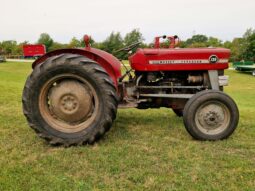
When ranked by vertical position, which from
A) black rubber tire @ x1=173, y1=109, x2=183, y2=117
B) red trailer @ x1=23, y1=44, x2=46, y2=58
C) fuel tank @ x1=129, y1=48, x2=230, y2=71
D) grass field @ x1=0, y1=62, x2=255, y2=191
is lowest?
grass field @ x1=0, y1=62, x2=255, y2=191

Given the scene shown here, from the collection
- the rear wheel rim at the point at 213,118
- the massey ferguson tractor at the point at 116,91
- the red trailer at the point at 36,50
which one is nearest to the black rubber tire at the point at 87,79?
the massey ferguson tractor at the point at 116,91

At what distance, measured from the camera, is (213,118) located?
4.43 metres

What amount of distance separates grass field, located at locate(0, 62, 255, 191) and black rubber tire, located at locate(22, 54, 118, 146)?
6.4 inches

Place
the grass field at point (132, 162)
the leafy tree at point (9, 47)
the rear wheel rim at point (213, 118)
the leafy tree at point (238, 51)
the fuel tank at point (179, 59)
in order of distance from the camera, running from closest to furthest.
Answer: the grass field at point (132, 162) < the rear wheel rim at point (213, 118) < the fuel tank at point (179, 59) < the leafy tree at point (238, 51) < the leafy tree at point (9, 47)

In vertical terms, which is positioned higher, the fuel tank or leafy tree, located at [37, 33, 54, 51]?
leafy tree, located at [37, 33, 54, 51]

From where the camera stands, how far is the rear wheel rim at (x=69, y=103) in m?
4.28

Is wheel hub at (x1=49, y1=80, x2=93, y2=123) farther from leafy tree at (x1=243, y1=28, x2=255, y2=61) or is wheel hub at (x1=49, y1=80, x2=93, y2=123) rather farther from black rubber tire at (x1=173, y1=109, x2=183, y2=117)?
leafy tree at (x1=243, y1=28, x2=255, y2=61)

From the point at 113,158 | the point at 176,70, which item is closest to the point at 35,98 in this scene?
the point at 113,158

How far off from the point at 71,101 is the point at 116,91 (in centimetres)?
67

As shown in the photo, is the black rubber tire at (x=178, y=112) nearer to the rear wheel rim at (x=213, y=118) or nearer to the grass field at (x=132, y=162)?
the grass field at (x=132, y=162)

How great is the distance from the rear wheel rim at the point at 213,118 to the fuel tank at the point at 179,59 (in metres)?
0.68

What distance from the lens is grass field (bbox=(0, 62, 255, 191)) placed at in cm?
307

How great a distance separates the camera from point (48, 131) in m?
4.20

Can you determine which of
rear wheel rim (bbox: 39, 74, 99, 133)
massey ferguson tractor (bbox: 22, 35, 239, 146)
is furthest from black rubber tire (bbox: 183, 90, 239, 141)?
rear wheel rim (bbox: 39, 74, 99, 133)
